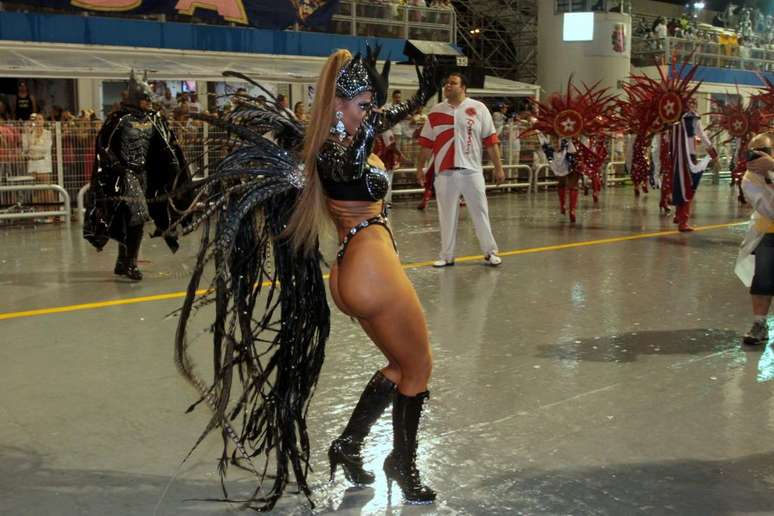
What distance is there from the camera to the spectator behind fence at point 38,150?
12.4 meters

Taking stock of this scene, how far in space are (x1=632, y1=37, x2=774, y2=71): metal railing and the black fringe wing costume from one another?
83.6ft

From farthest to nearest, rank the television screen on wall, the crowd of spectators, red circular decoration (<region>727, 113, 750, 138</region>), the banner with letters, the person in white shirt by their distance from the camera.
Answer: the crowd of spectators → the television screen on wall → the banner with letters → red circular decoration (<region>727, 113, 750, 138</region>) → the person in white shirt

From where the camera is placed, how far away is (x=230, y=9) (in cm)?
1798

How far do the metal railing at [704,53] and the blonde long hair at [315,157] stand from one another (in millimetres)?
25460

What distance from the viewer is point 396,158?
53.1 ft

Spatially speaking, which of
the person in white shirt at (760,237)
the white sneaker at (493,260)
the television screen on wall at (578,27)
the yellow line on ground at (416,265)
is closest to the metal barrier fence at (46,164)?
the yellow line on ground at (416,265)

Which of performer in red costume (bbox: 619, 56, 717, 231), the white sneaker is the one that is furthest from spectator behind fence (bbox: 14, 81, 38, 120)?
performer in red costume (bbox: 619, 56, 717, 231)

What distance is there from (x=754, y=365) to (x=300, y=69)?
13.4 meters

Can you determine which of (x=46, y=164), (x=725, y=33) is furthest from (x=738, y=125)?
(x=725, y=33)

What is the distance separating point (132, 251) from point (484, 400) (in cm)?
466

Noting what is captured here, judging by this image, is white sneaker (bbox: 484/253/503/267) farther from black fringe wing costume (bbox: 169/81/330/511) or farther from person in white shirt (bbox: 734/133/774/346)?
black fringe wing costume (bbox: 169/81/330/511)

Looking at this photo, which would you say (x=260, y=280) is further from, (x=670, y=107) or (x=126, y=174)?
(x=670, y=107)

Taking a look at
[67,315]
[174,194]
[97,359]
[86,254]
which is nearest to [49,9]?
[86,254]

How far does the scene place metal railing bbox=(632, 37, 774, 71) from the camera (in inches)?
1137
